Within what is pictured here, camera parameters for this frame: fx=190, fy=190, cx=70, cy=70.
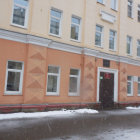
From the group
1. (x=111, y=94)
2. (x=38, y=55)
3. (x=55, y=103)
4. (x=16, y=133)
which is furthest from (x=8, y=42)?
(x=111, y=94)

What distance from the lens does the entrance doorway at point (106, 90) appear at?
1467 centimetres

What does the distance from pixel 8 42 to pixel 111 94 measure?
29.8 feet

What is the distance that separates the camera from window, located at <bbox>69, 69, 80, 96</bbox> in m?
13.1

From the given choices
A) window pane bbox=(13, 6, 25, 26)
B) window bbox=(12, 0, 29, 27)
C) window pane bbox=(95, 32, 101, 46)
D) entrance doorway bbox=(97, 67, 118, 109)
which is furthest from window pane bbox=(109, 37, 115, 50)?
window pane bbox=(13, 6, 25, 26)

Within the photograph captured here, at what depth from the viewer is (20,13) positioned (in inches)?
436

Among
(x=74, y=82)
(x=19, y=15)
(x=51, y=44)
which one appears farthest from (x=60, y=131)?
(x=19, y=15)

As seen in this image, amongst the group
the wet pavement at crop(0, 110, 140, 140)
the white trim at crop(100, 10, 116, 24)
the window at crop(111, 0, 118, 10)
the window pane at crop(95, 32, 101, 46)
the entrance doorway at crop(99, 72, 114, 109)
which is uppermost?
the window at crop(111, 0, 118, 10)

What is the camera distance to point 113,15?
1574cm

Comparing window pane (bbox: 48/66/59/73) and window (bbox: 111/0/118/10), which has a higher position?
window (bbox: 111/0/118/10)

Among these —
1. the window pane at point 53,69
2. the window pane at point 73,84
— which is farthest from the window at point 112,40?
the window pane at point 53,69

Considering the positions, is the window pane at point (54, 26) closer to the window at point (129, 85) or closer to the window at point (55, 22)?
the window at point (55, 22)

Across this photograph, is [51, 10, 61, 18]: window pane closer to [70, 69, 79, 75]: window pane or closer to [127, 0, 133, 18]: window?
[70, 69, 79, 75]: window pane

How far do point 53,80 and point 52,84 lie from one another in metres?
0.27

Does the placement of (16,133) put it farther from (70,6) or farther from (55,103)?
(70,6)
